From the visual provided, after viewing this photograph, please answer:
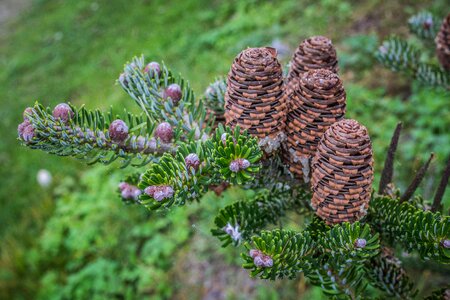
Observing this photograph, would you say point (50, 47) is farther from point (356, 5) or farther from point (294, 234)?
point (294, 234)

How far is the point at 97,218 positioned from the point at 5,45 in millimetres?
8030

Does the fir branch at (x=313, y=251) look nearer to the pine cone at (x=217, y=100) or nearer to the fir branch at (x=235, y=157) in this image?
the fir branch at (x=235, y=157)

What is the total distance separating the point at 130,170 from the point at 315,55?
2.85 metres

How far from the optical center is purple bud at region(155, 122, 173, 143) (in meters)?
0.93

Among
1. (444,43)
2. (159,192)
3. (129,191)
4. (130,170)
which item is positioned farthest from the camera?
(130,170)

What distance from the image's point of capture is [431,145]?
10.2ft

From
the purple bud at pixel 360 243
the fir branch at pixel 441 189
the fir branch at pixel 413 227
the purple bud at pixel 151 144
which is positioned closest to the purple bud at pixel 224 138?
the purple bud at pixel 151 144

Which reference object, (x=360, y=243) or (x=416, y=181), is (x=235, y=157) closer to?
(x=360, y=243)

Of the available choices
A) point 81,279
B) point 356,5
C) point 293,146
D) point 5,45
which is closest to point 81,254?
point 81,279

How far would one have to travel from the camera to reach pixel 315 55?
0.99 metres

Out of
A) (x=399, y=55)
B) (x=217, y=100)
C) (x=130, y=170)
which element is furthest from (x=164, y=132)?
(x=130, y=170)

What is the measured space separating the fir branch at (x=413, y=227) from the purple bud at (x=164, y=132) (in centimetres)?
51

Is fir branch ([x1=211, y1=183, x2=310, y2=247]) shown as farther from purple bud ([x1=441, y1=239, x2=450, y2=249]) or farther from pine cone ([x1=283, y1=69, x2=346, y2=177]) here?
purple bud ([x1=441, y1=239, x2=450, y2=249])

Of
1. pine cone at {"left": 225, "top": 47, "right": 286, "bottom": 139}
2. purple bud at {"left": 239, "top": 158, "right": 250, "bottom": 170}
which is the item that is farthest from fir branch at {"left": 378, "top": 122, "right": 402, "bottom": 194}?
purple bud at {"left": 239, "top": 158, "right": 250, "bottom": 170}
